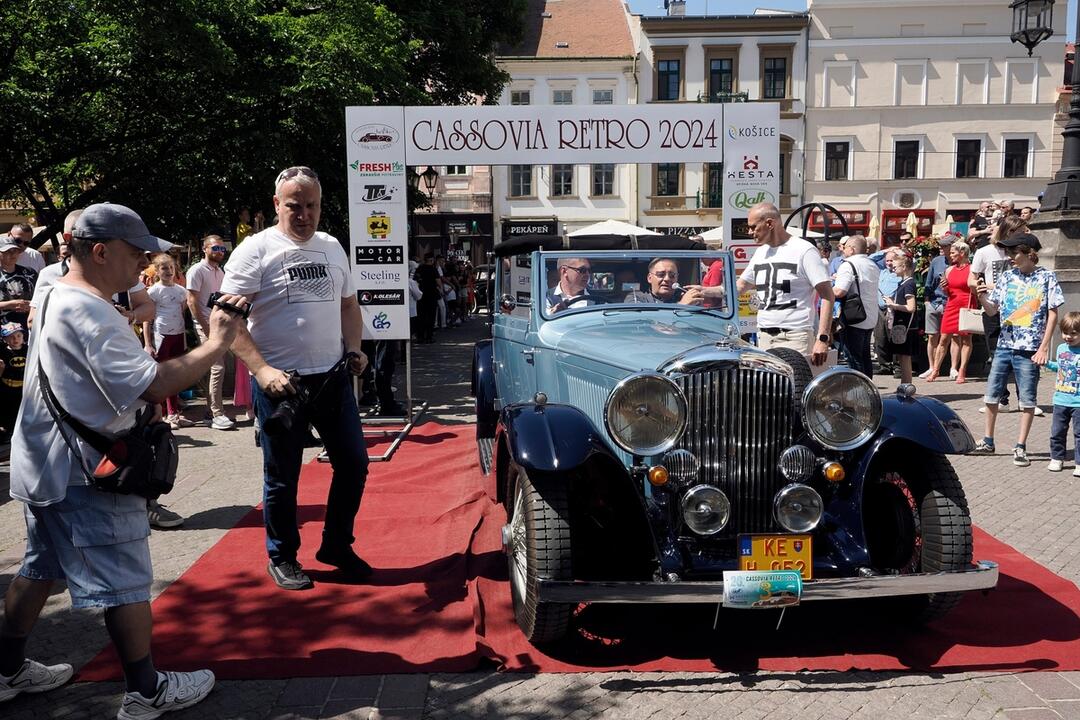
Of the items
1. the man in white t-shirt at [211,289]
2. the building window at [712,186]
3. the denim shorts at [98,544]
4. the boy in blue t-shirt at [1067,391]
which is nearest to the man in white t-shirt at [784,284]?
the boy in blue t-shirt at [1067,391]

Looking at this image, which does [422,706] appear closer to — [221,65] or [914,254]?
[221,65]

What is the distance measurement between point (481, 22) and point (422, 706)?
1913 cm

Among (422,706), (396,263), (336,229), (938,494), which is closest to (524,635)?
(422,706)

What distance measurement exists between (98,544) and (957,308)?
10543 millimetres

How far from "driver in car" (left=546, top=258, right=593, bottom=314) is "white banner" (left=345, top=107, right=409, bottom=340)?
294 centimetres

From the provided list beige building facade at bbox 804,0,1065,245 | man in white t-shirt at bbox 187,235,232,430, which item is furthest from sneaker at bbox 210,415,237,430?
beige building facade at bbox 804,0,1065,245

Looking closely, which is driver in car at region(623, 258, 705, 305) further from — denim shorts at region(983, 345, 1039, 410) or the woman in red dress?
the woman in red dress

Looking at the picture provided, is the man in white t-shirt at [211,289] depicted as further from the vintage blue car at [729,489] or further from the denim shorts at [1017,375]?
the denim shorts at [1017,375]

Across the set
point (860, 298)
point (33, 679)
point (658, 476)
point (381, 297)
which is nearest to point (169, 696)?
A: point (33, 679)

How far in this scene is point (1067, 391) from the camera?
249 inches

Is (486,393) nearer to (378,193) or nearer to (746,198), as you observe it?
(378,193)

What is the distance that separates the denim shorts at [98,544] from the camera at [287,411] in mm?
1016

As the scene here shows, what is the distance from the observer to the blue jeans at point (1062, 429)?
6.37 m

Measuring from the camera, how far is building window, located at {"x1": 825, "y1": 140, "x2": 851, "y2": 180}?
3603 cm
